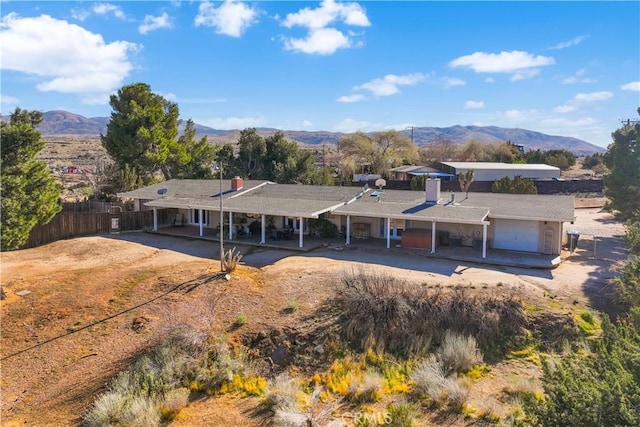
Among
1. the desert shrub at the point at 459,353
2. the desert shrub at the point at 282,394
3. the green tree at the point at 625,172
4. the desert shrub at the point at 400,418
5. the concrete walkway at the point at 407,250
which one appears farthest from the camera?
the green tree at the point at 625,172

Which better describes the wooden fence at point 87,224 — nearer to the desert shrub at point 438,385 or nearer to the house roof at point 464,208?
the house roof at point 464,208

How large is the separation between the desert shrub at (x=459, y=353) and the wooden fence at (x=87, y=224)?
74.6 feet

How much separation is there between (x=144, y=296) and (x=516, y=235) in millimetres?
17991

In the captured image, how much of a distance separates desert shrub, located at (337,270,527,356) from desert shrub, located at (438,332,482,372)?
26.4 inches

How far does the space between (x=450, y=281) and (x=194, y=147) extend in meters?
33.4

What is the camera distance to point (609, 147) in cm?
3130

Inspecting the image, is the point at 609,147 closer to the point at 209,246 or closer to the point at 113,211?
the point at 209,246

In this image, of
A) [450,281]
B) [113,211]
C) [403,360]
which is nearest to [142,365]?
[403,360]

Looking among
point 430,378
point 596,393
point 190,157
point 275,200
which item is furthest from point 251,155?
point 596,393

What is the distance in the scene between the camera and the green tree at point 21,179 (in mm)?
19422

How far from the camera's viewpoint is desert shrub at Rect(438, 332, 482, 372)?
13648 mm

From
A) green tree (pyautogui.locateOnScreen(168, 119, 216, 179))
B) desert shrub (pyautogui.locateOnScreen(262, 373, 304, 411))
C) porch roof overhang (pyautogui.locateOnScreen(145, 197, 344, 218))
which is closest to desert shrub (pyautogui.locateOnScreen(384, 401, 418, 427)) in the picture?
desert shrub (pyautogui.locateOnScreen(262, 373, 304, 411))

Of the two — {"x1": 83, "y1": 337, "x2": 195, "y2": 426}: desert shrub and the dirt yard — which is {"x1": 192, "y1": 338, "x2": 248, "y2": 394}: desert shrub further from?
the dirt yard

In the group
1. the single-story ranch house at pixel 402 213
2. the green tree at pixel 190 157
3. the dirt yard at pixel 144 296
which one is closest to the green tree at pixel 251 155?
the green tree at pixel 190 157
